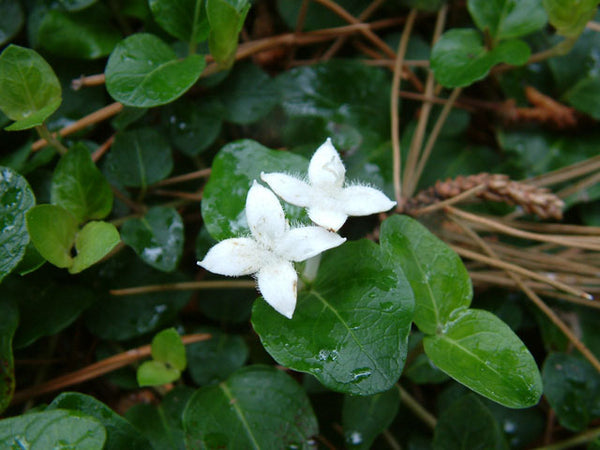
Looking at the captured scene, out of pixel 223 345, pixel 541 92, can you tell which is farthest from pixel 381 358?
pixel 541 92

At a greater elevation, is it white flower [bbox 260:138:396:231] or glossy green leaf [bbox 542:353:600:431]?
white flower [bbox 260:138:396:231]

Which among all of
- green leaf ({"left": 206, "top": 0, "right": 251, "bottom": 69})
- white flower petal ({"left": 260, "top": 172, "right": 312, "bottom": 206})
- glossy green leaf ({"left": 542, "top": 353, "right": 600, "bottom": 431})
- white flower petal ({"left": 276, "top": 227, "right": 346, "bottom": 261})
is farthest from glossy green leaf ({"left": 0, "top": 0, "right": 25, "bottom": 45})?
glossy green leaf ({"left": 542, "top": 353, "right": 600, "bottom": 431})

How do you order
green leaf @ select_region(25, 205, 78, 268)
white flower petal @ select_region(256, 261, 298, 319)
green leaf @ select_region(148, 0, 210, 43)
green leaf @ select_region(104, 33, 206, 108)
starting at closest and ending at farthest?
Result: white flower petal @ select_region(256, 261, 298, 319), green leaf @ select_region(25, 205, 78, 268), green leaf @ select_region(104, 33, 206, 108), green leaf @ select_region(148, 0, 210, 43)

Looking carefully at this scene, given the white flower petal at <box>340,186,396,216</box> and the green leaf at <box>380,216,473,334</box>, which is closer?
the white flower petal at <box>340,186,396,216</box>

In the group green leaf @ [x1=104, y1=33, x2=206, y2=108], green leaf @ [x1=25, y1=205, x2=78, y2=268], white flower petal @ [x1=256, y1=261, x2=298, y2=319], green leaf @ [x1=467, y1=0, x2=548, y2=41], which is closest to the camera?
white flower petal @ [x1=256, y1=261, x2=298, y2=319]

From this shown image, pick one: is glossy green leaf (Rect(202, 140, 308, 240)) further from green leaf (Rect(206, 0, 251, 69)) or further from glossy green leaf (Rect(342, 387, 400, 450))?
glossy green leaf (Rect(342, 387, 400, 450))

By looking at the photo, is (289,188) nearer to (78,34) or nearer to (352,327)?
(352,327)

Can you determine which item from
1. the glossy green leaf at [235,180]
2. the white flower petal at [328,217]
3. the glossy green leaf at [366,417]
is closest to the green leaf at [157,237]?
the glossy green leaf at [235,180]

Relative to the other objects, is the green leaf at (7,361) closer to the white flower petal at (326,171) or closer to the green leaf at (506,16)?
the white flower petal at (326,171)
